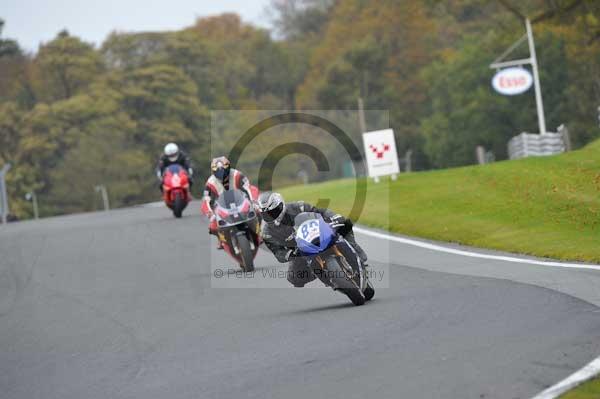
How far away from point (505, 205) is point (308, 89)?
7647cm

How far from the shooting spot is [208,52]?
85.5 m

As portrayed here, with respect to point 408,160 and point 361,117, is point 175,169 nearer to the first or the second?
point 408,160

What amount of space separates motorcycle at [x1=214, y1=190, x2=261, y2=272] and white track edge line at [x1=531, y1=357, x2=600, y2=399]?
9.77 metres

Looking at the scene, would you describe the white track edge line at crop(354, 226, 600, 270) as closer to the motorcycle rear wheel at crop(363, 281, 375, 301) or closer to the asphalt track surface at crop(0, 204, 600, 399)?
the asphalt track surface at crop(0, 204, 600, 399)

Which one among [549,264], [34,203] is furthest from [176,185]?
[34,203]

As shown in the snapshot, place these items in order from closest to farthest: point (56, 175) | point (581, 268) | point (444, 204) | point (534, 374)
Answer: point (534, 374), point (581, 268), point (444, 204), point (56, 175)

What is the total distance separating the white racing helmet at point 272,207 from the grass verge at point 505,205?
4.63m

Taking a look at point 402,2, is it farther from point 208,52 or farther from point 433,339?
point 433,339

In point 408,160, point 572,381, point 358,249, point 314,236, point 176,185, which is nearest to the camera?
point 572,381

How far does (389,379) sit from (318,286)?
6.93 meters

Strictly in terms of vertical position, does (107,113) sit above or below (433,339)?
above

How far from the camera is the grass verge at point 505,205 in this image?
1780cm

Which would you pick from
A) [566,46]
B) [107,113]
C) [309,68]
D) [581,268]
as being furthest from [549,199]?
[309,68]

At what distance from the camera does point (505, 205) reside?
2161 cm
